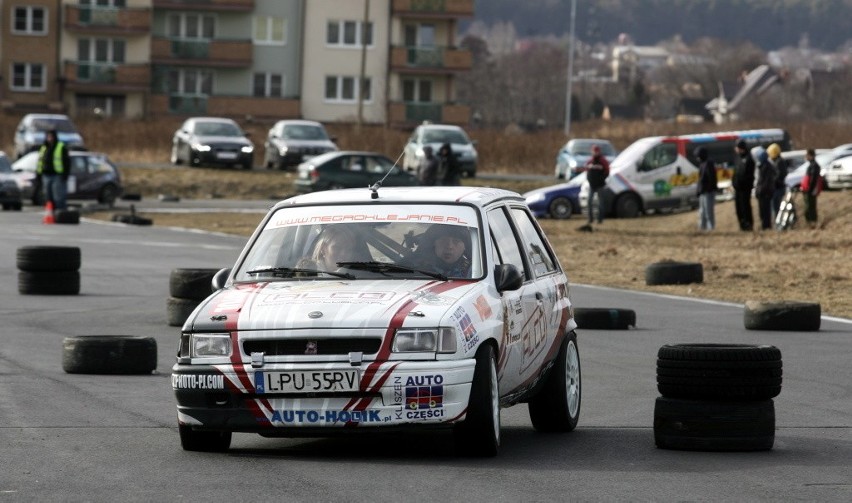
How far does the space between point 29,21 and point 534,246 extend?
87.8 meters

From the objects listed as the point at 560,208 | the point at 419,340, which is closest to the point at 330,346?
the point at 419,340

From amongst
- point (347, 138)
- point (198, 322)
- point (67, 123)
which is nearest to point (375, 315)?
point (198, 322)

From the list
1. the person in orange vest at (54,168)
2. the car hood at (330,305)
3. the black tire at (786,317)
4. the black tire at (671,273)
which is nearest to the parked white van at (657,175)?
the person in orange vest at (54,168)

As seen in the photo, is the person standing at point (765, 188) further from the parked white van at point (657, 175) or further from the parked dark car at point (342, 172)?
the parked dark car at point (342, 172)

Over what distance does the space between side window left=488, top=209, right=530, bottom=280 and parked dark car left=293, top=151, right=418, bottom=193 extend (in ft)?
118

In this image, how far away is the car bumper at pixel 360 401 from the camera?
884cm

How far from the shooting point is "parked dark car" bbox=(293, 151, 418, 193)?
156 ft

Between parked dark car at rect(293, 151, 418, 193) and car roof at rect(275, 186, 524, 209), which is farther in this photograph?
parked dark car at rect(293, 151, 418, 193)

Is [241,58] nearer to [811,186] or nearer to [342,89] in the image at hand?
[342,89]

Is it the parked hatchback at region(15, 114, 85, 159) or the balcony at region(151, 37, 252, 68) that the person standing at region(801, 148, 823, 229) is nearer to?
the parked hatchback at region(15, 114, 85, 159)

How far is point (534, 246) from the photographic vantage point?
10.9 metres

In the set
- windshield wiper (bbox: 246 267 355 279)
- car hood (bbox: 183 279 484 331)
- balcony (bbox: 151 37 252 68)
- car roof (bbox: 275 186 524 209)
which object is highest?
balcony (bbox: 151 37 252 68)

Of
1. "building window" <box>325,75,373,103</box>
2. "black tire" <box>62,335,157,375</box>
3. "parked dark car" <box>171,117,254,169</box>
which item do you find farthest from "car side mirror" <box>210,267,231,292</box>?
"building window" <box>325,75,373,103</box>

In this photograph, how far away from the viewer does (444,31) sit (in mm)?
100125
